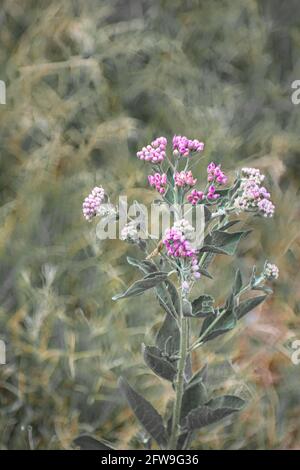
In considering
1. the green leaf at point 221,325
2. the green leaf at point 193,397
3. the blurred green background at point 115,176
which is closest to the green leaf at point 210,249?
the green leaf at point 221,325

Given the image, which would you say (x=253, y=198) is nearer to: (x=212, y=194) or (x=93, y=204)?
(x=212, y=194)

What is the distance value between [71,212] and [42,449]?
2.00 ft

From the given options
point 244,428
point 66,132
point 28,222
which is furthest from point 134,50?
point 244,428

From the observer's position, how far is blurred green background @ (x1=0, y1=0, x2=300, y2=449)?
1514 mm

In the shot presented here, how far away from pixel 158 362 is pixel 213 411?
98 millimetres

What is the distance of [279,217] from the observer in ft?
6.43

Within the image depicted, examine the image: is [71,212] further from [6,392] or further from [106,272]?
[6,392]

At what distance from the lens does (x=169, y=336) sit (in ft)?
3.40

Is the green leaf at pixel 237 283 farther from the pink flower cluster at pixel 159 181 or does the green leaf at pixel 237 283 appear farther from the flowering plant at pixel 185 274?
the pink flower cluster at pixel 159 181

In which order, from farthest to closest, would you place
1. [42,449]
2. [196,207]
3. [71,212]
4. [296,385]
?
[71,212], [296,385], [42,449], [196,207]

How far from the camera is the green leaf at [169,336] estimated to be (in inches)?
40.9

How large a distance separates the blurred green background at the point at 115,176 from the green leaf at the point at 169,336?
457 millimetres

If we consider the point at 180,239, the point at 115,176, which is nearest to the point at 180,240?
the point at 180,239

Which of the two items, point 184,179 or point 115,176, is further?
point 115,176
